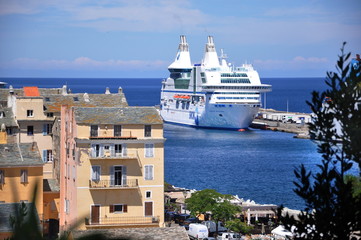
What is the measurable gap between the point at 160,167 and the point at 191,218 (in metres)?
7.77

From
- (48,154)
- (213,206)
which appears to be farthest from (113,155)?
(213,206)

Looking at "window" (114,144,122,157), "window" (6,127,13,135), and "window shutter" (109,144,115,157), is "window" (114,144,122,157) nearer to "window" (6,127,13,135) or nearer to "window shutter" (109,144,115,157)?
"window shutter" (109,144,115,157)

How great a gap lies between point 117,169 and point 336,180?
11.3 meters

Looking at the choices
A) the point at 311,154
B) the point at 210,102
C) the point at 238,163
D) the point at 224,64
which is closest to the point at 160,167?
the point at 238,163

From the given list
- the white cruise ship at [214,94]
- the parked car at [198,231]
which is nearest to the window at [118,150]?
the parked car at [198,231]

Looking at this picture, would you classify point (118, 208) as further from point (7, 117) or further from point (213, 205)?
point (213, 205)

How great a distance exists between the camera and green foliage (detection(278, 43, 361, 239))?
905 centimetres

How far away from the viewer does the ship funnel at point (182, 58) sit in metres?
94.9

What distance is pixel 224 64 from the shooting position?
9006 cm

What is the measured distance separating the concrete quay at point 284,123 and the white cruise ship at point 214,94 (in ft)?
11.0

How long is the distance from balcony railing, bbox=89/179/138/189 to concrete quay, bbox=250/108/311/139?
173ft

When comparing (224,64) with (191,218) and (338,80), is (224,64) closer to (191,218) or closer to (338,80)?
(191,218)

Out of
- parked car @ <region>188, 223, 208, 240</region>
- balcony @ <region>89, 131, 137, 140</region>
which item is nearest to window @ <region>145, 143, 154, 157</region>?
balcony @ <region>89, 131, 137, 140</region>

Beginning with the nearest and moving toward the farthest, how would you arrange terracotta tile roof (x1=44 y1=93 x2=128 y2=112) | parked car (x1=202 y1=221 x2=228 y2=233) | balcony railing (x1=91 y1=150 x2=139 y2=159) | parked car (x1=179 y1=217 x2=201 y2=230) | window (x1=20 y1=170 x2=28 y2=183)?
1. window (x1=20 y1=170 x2=28 y2=183)
2. balcony railing (x1=91 y1=150 x2=139 y2=159)
3. terracotta tile roof (x1=44 y1=93 x2=128 y2=112)
4. parked car (x1=202 y1=221 x2=228 y2=233)
5. parked car (x1=179 y1=217 x2=201 y2=230)
